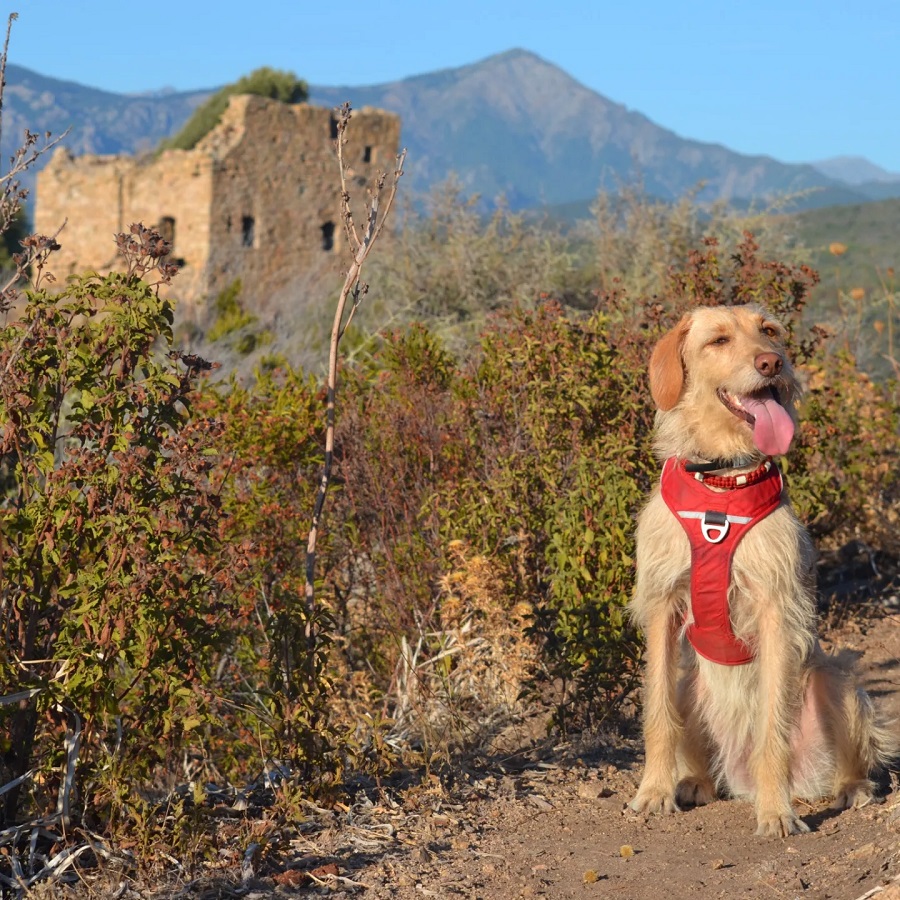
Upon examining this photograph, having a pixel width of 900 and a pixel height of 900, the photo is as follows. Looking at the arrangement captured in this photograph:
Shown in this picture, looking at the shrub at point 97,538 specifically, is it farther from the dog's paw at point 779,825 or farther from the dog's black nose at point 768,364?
the dog's paw at point 779,825

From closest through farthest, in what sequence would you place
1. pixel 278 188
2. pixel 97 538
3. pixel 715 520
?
pixel 97 538 → pixel 715 520 → pixel 278 188

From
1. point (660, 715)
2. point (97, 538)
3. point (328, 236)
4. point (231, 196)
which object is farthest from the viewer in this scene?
point (328, 236)

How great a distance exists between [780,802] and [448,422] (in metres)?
2.74

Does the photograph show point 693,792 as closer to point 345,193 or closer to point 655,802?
point 655,802

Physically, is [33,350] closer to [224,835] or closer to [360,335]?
[224,835]

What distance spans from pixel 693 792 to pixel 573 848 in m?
0.57

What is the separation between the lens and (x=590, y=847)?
13.0 feet

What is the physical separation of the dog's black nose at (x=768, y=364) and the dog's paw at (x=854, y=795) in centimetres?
143

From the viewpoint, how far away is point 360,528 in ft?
20.5

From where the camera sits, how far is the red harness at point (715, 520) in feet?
12.8

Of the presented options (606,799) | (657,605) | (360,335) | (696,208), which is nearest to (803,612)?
(657,605)

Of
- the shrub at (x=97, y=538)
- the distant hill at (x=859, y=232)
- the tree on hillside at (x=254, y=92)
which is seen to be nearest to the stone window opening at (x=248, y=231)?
the distant hill at (x=859, y=232)

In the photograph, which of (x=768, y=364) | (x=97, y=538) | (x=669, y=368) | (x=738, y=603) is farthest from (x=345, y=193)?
(x=738, y=603)

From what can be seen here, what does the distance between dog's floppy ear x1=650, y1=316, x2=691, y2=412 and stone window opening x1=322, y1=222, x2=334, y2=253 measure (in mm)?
24289
